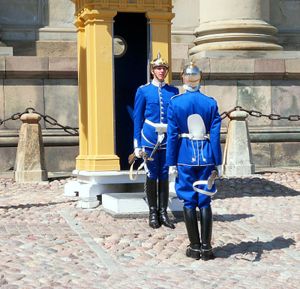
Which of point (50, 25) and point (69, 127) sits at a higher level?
point (50, 25)

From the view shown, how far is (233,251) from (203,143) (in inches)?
39.4

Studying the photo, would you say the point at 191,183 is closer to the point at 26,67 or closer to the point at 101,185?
the point at 101,185

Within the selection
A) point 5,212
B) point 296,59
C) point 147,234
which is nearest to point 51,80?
point 296,59

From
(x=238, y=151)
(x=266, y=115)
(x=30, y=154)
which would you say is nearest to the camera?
(x=30, y=154)

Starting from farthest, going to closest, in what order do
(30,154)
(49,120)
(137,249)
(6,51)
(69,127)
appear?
(6,51) < (49,120) < (69,127) < (30,154) < (137,249)

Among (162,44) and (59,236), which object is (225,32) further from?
(59,236)

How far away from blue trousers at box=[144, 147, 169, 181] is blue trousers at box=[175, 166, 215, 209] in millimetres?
1486

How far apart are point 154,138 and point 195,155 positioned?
5.21 ft

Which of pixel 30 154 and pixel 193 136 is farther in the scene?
pixel 30 154

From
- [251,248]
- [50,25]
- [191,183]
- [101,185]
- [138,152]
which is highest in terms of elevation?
[50,25]

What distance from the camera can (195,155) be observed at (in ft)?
22.5

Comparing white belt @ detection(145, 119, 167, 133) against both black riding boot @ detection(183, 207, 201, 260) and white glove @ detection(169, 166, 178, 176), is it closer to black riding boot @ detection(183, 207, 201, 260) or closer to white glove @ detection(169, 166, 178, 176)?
white glove @ detection(169, 166, 178, 176)

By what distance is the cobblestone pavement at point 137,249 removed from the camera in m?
6.13

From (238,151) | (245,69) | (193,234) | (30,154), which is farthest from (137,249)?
(245,69)
